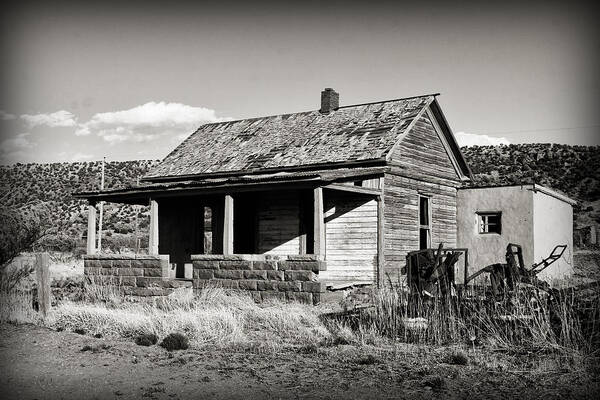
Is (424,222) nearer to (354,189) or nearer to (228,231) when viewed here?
(354,189)

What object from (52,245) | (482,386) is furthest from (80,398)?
(52,245)

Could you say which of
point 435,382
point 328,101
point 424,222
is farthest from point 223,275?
point 328,101

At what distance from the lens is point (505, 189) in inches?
711

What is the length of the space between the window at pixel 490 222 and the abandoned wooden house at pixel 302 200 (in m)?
0.78

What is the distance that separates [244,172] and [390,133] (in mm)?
4135

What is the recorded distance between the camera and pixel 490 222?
18.7 meters

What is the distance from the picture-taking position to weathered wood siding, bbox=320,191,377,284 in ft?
52.7

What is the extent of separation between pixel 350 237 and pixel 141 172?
44138 mm

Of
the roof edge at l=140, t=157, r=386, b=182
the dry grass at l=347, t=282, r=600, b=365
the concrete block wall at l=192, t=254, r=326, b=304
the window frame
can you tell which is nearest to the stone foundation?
the concrete block wall at l=192, t=254, r=326, b=304

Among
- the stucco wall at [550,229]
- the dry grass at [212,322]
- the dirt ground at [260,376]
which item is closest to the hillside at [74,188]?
the stucco wall at [550,229]

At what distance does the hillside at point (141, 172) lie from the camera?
144 feet

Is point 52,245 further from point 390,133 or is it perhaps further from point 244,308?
point 244,308


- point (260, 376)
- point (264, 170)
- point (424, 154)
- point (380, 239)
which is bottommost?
point (260, 376)

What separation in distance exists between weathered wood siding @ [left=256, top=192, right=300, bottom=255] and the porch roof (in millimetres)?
1784
